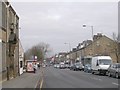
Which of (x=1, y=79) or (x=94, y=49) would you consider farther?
(x=94, y=49)

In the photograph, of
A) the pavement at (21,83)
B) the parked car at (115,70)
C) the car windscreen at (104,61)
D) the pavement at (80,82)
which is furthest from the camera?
the car windscreen at (104,61)

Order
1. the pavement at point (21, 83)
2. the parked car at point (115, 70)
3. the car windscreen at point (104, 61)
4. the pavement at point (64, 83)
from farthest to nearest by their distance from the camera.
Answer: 1. the car windscreen at point (104, 61)
2. the parked car at point (115, 70)
3. the pavement at point (21, 83)
4. the pavement at point (64, 83)

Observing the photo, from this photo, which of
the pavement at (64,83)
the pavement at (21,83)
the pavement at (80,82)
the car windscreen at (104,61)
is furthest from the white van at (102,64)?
the pavement at (21,83)

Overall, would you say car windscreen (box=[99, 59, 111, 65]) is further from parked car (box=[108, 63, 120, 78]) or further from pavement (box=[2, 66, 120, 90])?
pavement (box=[2, 66, 120, 90])

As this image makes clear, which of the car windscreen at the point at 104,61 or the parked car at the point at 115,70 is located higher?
the car windscreen at the point at 104,61

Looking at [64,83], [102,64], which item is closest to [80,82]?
[64,83]

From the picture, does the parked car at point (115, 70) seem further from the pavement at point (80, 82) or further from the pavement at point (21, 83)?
the pavement at point (21, 83)

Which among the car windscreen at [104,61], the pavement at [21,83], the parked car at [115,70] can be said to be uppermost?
the car windscreen at [104,61]

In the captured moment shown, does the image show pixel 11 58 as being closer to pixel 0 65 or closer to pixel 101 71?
pixel 0 65

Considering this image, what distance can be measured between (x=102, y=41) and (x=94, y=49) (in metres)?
7.40

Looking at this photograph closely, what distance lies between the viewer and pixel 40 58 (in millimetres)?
145125

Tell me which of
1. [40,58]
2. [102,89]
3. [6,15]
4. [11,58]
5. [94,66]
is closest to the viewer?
[102,89]

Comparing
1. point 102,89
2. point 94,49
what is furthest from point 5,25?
point 94,49

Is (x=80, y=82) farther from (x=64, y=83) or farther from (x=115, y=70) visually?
(x=115, y=70)
